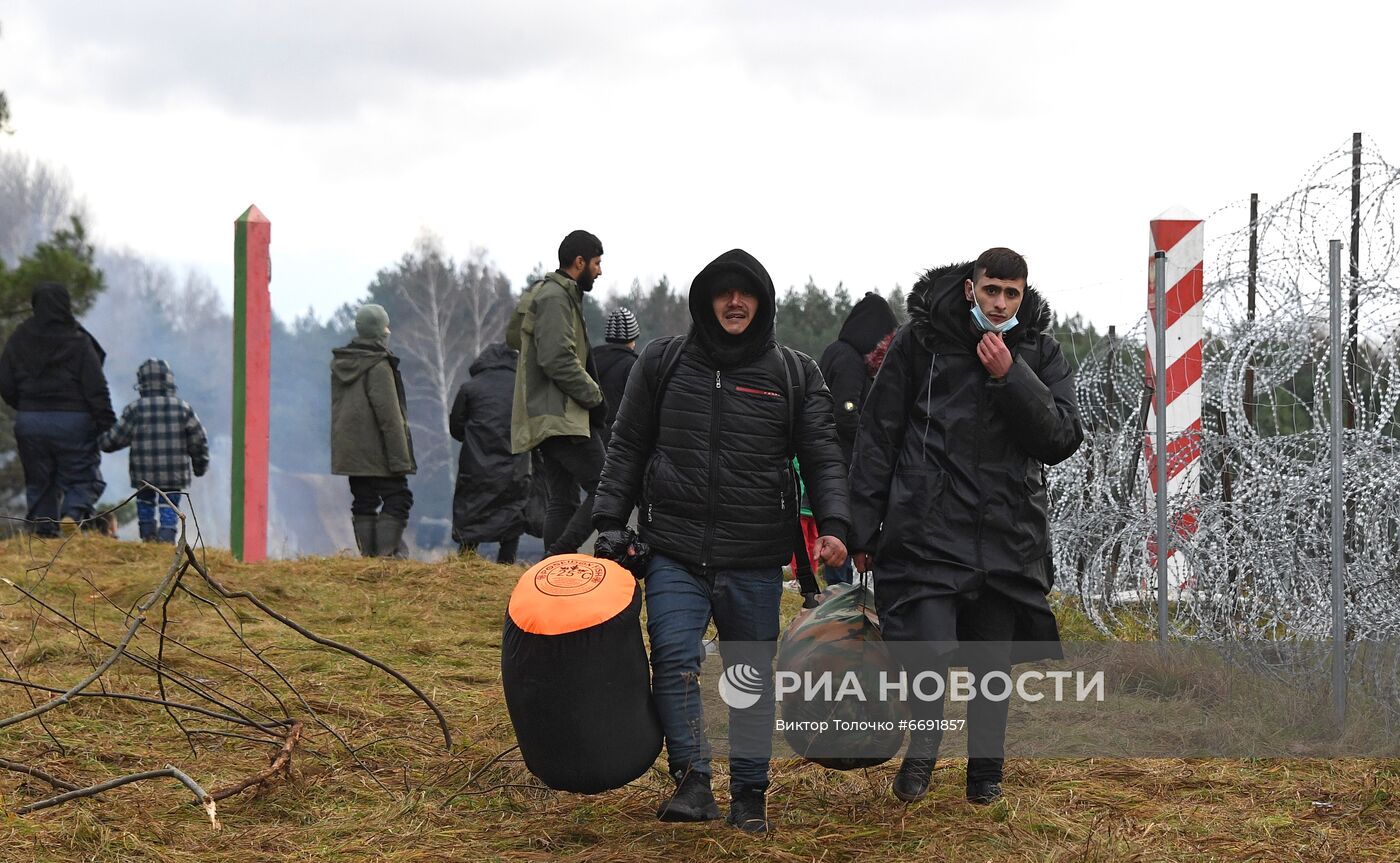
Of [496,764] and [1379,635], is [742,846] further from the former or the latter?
[1379,635]

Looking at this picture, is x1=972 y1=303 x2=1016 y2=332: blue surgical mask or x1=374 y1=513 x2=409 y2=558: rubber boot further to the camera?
x1=374 y1=513 x2=409 y2=558: rubber boot

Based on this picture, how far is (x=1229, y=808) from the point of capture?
4887 mm

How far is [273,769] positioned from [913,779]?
6.30 feet

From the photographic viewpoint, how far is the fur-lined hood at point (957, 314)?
4.71 meters

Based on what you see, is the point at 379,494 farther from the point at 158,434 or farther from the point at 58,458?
the point at 58,458

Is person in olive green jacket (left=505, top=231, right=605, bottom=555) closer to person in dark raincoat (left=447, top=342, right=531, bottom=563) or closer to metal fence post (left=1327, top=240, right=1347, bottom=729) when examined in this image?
person in dark raincoat (left=447, top=342, right=531, bottom=563)

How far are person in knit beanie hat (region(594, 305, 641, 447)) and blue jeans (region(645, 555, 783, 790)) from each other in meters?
4.70

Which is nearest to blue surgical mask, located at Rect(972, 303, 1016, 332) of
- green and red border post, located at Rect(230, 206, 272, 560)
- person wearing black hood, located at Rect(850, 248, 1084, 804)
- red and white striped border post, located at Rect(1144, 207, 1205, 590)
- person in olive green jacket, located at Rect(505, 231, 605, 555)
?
person wearing black hood, located at Rect(850, 248, 1084, 804)

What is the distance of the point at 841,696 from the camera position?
4691 mm

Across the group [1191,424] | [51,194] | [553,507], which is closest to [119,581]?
[553,507]

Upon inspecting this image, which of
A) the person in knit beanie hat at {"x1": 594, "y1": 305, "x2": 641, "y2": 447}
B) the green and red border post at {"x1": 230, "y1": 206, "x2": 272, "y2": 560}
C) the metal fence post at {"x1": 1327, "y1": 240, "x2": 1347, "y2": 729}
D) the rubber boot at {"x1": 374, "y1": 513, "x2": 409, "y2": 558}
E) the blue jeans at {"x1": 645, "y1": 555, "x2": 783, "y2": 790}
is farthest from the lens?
the rubber boot at {"x1": 374, "y1": 513, "x2": 409, "y2": 558}

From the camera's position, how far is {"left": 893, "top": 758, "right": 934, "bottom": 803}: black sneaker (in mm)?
4824

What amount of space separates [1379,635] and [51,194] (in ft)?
137

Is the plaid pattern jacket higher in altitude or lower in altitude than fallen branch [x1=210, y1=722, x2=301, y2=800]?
higher
